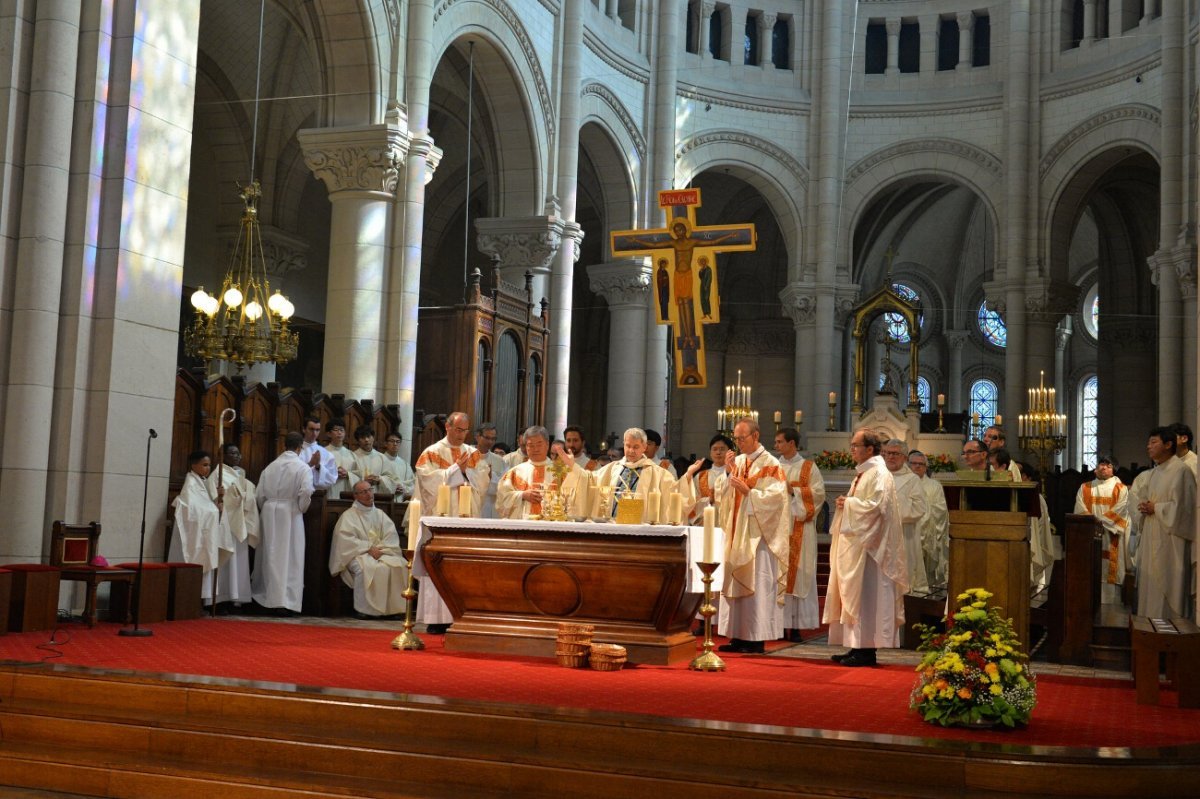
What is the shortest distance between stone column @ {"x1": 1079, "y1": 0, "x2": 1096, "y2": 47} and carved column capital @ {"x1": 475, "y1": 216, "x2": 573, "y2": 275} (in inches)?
407

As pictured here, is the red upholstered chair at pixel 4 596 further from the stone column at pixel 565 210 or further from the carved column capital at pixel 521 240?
the stone column at pixel 565 210

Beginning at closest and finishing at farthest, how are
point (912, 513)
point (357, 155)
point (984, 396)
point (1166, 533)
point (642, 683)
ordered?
point (642, 683), point (1166, 533), point (912, 513), point (357, 155), point (984, 396)

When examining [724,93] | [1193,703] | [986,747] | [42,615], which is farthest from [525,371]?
[986,747]

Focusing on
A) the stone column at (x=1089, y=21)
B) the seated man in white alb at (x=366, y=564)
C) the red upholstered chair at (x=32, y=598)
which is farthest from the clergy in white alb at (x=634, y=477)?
the stone column at (x=1089, y=21)

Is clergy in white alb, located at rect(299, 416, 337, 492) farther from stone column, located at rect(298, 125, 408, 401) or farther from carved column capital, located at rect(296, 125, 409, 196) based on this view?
carved column capital, located at rect(296, 125, 409, 196)

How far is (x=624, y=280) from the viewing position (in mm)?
22453

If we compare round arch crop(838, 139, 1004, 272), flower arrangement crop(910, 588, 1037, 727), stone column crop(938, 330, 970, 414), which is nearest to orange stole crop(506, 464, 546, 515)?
flower arrangement crop(910, 588, 1037, 727)

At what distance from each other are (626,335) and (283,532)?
11.9m

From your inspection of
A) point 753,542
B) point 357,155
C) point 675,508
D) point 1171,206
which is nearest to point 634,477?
point 675,508

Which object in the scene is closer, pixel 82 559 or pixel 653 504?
pixel 653 504

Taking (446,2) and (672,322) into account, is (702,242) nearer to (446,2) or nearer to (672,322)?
(672,322)

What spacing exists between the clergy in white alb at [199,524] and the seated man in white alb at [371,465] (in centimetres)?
192

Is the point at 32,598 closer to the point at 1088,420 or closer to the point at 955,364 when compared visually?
the point at 955,364

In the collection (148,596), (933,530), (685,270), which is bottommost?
(148,596)
